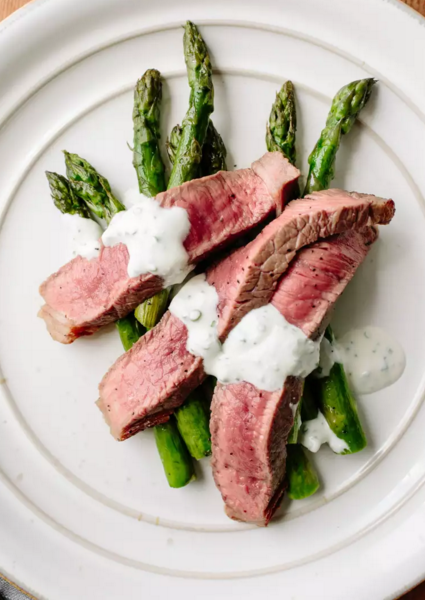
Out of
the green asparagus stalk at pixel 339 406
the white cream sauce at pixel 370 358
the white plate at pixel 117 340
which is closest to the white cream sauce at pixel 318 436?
the green asparagus stalk at pixel 339 406

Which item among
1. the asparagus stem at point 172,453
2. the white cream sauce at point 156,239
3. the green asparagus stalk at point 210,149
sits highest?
the green asparagus stalk at point 210,149

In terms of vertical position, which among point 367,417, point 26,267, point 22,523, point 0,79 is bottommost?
point 367,417

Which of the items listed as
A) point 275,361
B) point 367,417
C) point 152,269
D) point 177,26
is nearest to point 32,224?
point 152,269

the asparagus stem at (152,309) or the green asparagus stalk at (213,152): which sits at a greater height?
the green asparagus stalk at (213,152)

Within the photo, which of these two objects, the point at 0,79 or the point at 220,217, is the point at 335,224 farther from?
the point at 0,79

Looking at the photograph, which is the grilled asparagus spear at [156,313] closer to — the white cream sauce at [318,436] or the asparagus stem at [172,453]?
the asparagus stem at [172,453]

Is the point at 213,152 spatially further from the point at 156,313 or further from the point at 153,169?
the point at 156,313
